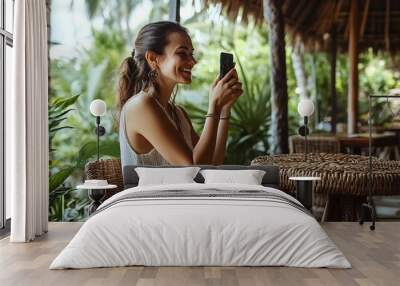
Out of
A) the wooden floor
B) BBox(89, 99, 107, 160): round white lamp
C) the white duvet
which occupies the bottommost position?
the wooden floor

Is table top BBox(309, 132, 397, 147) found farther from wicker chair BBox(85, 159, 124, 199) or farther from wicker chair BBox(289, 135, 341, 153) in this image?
wicker chair BBox(85, 159, 124, 199)

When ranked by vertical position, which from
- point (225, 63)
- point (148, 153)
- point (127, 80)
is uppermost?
point (225, 63)

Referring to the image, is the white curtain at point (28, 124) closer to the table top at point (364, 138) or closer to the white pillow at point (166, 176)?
the white pillow at point (166, 176)

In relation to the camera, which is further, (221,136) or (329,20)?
(329,20)

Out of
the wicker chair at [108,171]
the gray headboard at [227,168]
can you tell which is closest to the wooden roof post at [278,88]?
the gray headboard at [227,168]

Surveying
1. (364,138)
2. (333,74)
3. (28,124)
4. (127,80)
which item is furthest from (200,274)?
(333,74)

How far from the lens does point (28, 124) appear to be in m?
5.42

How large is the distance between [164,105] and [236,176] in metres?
1.15

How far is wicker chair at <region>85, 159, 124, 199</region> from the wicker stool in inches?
54.8

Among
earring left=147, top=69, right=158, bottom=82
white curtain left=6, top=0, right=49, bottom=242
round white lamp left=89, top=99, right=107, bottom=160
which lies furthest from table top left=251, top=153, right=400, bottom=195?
white curtain left=6, top=0, right=49, bottom=242

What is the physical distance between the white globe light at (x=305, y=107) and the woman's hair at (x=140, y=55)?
140 cm

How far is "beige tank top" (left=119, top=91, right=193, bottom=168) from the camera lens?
257 inches

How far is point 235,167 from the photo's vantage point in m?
6.44

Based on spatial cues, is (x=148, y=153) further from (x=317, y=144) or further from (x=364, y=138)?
(x=364, y=138)
